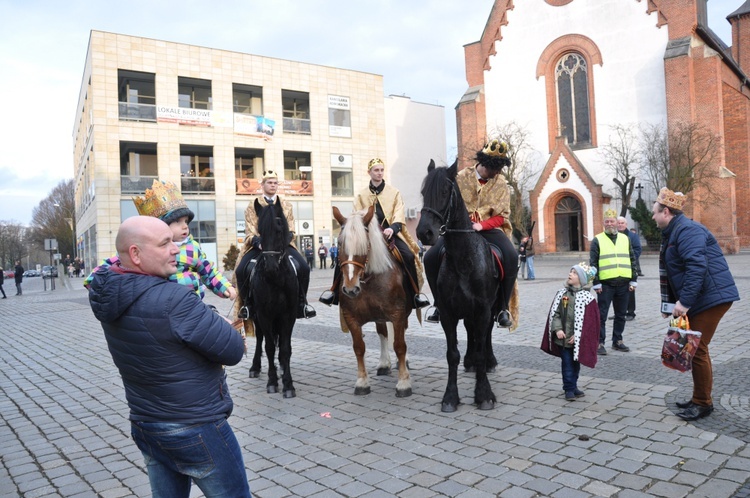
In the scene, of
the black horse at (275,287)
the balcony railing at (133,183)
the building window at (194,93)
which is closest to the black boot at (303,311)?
the black horse at (275,287)

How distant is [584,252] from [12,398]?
1296 inches

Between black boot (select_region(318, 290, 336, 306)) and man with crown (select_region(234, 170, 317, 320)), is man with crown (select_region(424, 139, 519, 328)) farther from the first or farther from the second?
man with crown (select_region(234, 170, 317, 320))

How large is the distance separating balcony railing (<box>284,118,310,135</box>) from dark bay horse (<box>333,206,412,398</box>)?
36.2 m

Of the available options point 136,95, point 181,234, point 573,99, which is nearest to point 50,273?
point 136,95

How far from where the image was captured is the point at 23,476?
4383 mm

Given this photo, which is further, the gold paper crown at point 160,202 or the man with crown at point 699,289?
the man with crown at point 699,289

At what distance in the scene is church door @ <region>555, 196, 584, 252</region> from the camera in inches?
1398

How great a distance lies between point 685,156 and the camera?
1204 inches

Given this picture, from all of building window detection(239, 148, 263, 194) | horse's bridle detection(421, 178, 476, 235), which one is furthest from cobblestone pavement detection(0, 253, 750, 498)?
building window detection(239, 148, 263, 194)

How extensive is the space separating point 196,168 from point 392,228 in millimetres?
34590

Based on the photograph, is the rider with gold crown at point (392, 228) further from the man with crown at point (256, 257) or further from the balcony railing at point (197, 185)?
the balcony railing at point (197, 185)

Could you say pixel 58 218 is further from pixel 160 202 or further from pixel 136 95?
pixel 160 202

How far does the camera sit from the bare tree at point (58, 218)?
242ft

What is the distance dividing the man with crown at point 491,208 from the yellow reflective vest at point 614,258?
2692mm
